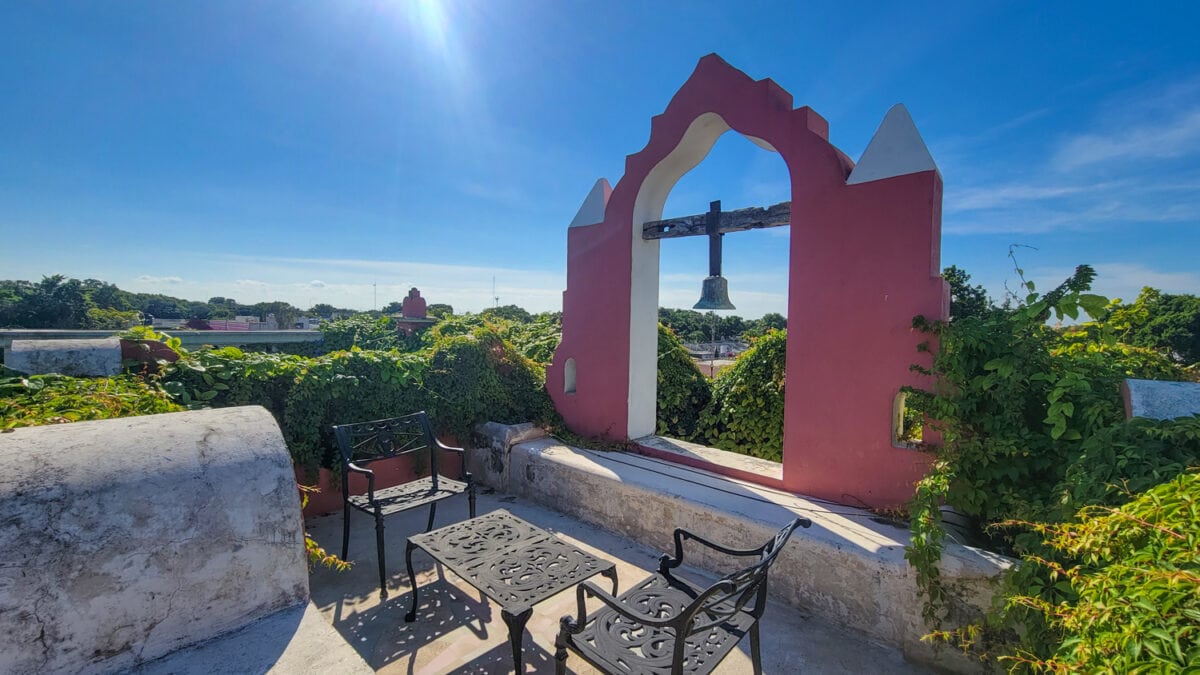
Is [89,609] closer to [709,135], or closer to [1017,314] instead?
[1017,314]

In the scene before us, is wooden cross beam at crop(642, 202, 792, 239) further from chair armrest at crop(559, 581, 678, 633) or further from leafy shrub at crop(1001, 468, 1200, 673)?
chair armrest at crop(559, 581, 678, 633)

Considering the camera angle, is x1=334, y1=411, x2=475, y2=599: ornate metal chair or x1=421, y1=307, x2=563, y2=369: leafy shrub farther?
x1=421, y1=307, x2=563, y2=369: leafy shrub

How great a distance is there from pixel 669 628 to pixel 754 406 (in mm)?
3530

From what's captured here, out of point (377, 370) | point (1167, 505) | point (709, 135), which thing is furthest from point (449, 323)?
point (1167, 505)

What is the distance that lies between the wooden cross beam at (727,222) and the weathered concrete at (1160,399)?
2071 millimetres

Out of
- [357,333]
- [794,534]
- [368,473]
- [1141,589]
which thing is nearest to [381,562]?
[368,473]

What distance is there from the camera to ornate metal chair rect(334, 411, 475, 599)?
3.07 metres

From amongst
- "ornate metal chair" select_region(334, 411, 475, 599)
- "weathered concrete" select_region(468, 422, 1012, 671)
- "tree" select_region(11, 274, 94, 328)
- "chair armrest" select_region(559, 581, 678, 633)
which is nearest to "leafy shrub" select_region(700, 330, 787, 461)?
"weathered concrete" select_region(468, 422, 1012, 671)

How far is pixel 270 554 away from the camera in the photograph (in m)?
1.81

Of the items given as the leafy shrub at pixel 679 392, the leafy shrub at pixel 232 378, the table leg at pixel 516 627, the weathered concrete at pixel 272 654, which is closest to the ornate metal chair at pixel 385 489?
the leafy shrub at pixel 232 378

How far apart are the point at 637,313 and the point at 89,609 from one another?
150 inches

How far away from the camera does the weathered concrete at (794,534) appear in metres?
2.36

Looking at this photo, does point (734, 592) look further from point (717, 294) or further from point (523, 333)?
point (523, 333)

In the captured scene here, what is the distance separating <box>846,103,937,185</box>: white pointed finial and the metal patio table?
293cm
